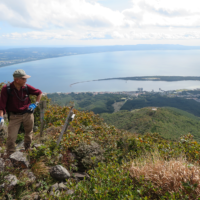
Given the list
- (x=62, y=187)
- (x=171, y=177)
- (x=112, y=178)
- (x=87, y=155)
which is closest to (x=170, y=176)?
(x=171, y=177)

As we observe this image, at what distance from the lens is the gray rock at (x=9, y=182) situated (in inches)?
103

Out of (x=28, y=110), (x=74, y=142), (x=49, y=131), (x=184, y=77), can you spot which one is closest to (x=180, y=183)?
(x=74, y=142)

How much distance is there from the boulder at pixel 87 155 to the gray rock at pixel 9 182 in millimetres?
1506

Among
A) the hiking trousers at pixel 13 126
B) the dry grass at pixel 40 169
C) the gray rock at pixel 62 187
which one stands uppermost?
the hiking trousers at pixel 13 126

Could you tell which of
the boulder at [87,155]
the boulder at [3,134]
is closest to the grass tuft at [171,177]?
the boulder at [87,155]

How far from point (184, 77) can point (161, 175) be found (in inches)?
5064

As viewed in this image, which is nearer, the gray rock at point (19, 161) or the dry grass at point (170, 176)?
the dry grass at point (170, 176)

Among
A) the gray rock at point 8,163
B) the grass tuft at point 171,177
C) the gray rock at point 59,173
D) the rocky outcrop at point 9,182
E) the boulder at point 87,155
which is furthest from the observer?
the boulder at point 87,155

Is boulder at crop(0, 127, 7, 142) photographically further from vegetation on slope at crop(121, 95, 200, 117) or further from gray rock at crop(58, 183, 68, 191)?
vegetation on slope at crop(121, 95, 200, 117)

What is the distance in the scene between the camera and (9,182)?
265 cm

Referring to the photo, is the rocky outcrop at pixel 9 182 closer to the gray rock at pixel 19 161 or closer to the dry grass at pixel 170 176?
the gray rock at pixel 19 161

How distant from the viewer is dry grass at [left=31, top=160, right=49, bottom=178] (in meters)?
3.19

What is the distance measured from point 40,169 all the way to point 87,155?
3.85ft

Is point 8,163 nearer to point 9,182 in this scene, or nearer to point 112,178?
point 9,182
